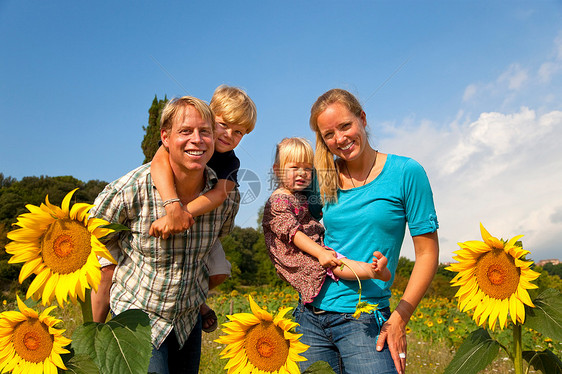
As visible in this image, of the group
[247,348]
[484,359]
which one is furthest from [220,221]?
[484,359]

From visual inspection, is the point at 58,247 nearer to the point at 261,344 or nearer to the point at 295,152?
the point at 261,344

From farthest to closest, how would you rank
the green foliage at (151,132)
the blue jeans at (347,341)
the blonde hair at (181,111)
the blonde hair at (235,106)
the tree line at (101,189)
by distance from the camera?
the green foliage at (151,132), the tree line at (101,189), the blonde hair at (235,106), the blonde hair at (181,111), the blue jeans at (347,341)

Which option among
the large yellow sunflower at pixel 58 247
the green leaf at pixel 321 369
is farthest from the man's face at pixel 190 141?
the green leaf at pixel 321 369

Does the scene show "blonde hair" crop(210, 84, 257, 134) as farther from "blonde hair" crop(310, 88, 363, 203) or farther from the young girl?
"blonde hair" crop(310, 88, 363, 203)

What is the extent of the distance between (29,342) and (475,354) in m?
1.74

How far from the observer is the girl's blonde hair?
3.13 m

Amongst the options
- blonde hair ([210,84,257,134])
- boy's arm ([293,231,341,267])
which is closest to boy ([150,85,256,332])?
blonde hair ([210,84,257,134])

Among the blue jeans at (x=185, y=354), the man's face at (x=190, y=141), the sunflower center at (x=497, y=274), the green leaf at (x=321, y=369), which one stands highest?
the man's face at (x=190, y=141)

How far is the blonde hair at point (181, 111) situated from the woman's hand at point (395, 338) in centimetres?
140

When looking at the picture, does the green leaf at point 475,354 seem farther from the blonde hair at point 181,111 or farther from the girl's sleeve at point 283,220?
the blonde hair at point 181,111

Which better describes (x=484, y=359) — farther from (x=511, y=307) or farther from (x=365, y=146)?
(x=365, y=146)

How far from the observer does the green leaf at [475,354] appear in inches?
65.2

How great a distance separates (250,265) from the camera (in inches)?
915

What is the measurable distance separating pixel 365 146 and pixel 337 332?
40.7 inches
